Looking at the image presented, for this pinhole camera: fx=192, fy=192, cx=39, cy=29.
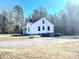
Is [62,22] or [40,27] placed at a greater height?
[62,22]

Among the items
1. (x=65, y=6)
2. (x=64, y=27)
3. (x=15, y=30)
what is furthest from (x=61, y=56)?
(x=65, y=6)

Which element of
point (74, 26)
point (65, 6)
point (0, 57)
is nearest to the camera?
point (0, 57)

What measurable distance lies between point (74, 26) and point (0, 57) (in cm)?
4780

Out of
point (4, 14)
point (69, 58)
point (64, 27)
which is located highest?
point (4, 14)

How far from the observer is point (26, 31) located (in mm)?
55562

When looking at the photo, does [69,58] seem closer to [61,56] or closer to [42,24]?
[61,56]

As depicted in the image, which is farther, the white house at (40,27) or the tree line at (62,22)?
the tree line at (62,22)

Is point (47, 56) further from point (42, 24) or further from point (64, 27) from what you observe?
point (64, 27)

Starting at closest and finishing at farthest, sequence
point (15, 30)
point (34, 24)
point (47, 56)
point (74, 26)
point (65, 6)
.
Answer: point (47, 56), point (34, 24), point (74, 26), point (15, 30), point (65, 6)

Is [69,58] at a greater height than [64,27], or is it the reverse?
[64,27]

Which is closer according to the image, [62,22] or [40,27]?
[40,27]

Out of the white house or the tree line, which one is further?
the tree line

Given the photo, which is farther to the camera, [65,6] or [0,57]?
[65,6]

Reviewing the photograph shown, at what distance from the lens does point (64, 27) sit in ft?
186
